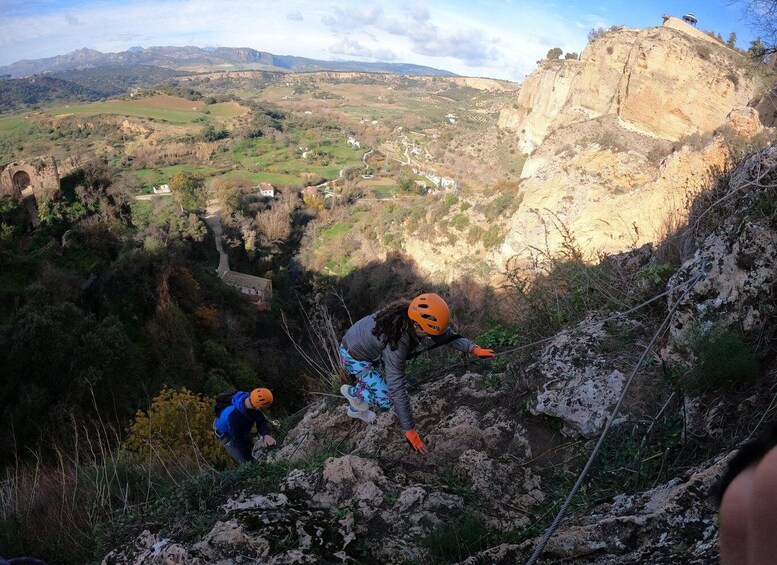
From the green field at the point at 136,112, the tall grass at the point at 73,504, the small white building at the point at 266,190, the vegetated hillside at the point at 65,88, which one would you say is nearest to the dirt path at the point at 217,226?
the small white building at the point at 266,190

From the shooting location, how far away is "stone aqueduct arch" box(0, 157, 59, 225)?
798 inches

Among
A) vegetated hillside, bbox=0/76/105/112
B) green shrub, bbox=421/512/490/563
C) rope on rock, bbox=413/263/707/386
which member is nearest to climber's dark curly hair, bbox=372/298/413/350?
rope on rock, bbox=413/263/707/386

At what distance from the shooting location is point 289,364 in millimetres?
20250

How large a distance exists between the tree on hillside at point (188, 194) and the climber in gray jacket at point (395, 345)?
33.0 metres

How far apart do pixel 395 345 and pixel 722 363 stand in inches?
80.8

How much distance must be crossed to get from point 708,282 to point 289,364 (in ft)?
60.6

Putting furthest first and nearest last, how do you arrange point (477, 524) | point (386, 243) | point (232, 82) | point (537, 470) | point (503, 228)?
point (232, 82) < point (386, 243) < point (503, 228) < point (537, 470) < point (477, 524)

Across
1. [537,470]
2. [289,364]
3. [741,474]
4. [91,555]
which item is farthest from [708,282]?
[289,364]

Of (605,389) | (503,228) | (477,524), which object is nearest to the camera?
(477,524)

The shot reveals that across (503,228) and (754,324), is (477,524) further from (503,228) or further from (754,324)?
(503,228)

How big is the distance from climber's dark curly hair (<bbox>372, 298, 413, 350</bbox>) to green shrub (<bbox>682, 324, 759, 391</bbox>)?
1.86 metres

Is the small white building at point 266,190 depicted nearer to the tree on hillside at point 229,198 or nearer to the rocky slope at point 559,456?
the tree on hillside at point 229,198

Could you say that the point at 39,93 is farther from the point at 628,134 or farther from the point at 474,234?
the point at 628,134

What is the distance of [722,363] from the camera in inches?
108
